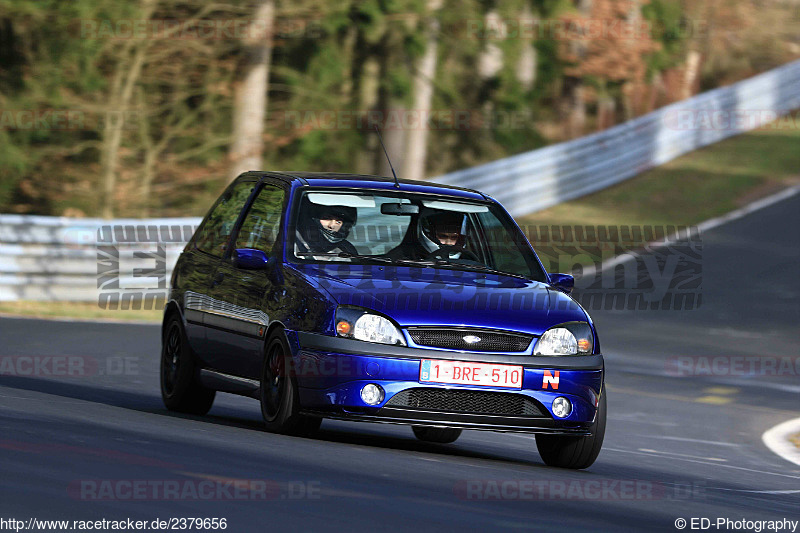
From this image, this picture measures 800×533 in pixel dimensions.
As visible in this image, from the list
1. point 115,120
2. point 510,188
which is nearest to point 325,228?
point 115,120

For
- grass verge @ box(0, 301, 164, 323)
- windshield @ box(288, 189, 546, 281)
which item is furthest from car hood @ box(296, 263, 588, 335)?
grass verge @ box(0, 301, 164, 323)

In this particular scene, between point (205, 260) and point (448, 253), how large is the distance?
Answer: 179cm

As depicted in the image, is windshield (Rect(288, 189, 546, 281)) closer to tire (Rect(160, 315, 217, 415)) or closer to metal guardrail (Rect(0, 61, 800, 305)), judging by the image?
tire (Rect(160, 315, 217, 415))

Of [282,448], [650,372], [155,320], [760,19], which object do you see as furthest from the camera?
[760,19]

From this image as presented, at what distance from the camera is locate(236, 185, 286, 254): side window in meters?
9.38

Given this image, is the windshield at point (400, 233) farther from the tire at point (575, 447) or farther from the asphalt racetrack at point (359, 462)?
the asphalt racetrack at point (359, 462)

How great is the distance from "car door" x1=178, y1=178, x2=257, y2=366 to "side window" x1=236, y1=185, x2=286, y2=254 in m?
Result: 0.19

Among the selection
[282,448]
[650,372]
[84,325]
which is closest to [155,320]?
[84,325]

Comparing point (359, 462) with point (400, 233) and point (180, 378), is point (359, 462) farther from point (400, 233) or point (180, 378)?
point (180, 378)

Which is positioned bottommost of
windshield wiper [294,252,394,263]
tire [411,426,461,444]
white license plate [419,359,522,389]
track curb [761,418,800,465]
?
Result: track curb [761,418,800,465]

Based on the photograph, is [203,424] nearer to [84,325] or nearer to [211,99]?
[84,325]

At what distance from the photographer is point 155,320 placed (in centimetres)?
1850

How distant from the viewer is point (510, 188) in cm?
2659

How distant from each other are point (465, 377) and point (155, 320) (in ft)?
35.7
